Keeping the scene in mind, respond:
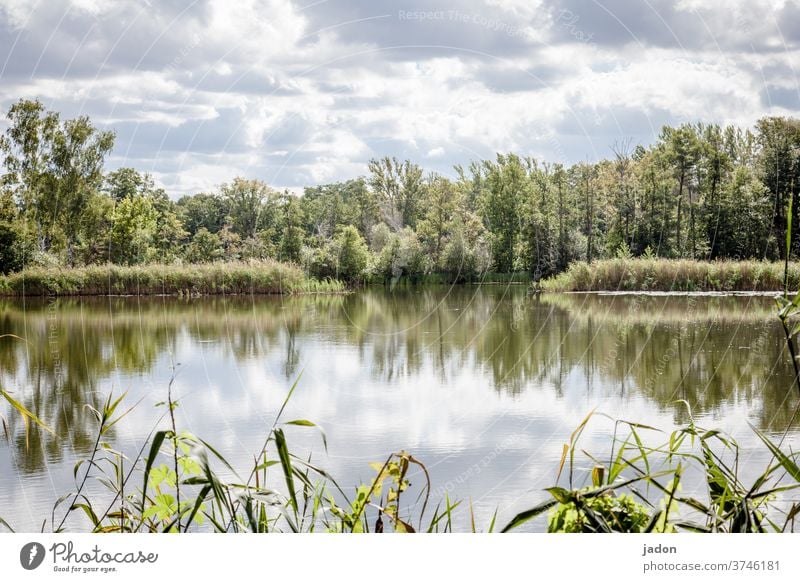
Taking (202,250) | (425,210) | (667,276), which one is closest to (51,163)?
(425,210)

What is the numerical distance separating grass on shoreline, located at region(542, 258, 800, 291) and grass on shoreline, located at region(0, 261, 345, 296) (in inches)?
199

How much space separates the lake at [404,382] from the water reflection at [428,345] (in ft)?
0.09

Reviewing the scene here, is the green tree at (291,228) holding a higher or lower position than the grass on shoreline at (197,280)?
higher

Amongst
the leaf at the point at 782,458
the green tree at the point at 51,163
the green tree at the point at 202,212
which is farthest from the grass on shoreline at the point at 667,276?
the leaf at the point at 782,458

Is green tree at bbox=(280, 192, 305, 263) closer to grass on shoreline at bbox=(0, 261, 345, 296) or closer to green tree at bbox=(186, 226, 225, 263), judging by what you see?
grass on shoreline at bbox=(0, 261, 345, 296)

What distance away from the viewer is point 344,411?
545 cm

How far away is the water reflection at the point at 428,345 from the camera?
5757 mm

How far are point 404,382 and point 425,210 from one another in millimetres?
2650

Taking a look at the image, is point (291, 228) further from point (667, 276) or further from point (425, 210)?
point (667, 276)

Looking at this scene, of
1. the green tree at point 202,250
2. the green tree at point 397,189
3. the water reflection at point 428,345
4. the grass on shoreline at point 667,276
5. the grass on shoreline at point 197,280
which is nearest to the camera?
the water reflection at point 428,345

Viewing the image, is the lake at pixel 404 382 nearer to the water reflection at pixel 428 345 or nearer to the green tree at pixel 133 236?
the water reflection at pixel 428 345

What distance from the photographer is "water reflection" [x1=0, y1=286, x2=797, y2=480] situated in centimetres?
576

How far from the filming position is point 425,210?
855cm
